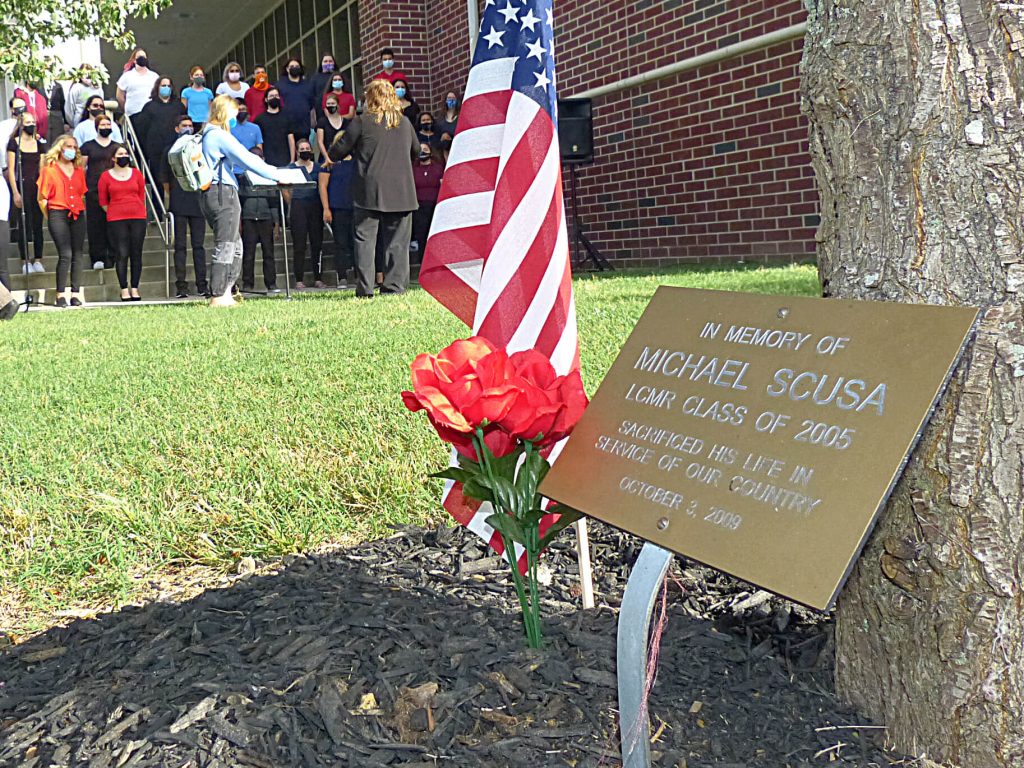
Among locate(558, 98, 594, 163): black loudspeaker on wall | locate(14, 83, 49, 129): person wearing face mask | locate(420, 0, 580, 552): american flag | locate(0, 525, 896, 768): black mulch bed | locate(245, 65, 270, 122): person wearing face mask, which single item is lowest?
locate(0, 525, 896, 768): black mulch bed

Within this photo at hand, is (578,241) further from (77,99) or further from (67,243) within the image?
(77,99)

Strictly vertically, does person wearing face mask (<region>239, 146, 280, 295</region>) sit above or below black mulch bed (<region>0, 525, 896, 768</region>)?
above

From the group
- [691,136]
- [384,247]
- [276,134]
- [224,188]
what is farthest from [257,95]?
[691,136]

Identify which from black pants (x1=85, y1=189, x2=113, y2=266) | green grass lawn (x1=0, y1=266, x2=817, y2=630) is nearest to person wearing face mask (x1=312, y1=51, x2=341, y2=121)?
black pants (x1=85, y1=189, x2=113, y2=266)

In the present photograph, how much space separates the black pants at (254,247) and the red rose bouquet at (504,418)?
10.6 meters

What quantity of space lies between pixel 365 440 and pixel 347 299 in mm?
6712

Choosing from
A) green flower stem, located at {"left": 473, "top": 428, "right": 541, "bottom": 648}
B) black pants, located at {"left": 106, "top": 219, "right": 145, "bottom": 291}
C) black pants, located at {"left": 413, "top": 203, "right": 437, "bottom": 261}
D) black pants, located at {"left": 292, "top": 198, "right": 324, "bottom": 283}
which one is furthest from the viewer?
black pants, located at {"left": 413, "top": 203, "right": 437, "bottom": 261}

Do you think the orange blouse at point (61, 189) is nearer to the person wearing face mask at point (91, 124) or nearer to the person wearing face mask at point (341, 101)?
the person wearing face mask at point (91, 124)

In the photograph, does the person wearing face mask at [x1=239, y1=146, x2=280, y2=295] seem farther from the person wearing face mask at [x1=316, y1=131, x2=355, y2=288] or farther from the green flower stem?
the green flower stem

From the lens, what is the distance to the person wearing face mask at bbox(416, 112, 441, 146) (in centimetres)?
1445

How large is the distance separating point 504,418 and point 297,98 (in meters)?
13.1

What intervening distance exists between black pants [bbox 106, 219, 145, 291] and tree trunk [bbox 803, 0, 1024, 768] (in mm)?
11608

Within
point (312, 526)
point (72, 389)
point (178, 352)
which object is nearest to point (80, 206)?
point (178, 352)

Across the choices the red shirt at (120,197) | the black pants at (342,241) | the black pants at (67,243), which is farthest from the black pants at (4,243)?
the black pants at (342,241)
